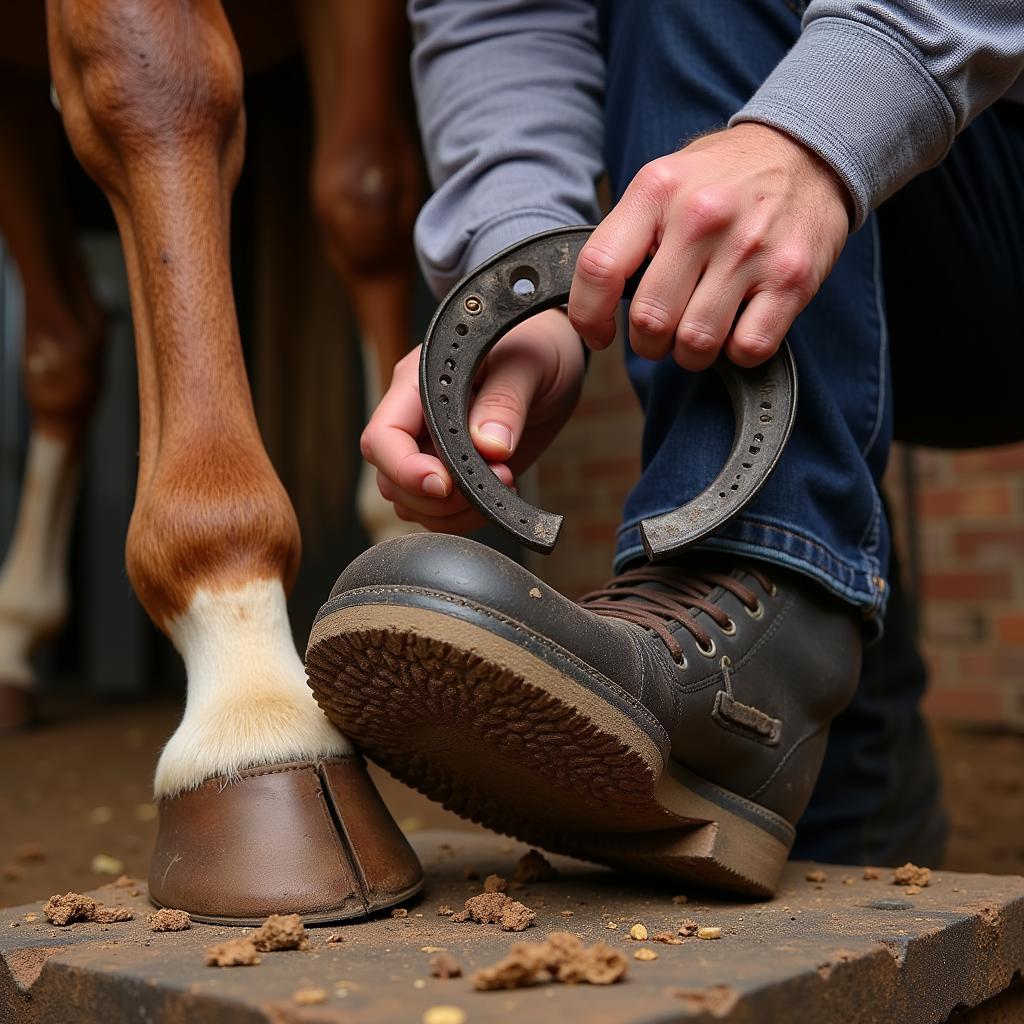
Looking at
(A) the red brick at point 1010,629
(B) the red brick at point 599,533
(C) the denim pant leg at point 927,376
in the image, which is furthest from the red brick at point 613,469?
(C) the denim pant leg at point 927,376

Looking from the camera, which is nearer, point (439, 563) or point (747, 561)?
point (439, 563)

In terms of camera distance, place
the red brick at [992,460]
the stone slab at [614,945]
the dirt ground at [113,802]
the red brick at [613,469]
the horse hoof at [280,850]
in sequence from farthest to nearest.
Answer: the red brick at [613,469] < the red brick at [992,460] < the dirt ground at [113,802] < the horse hoof at [280,850] < the stone slab at [614,945]

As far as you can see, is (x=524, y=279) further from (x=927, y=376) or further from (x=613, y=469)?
(x=613, y=469)

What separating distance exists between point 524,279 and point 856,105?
0.63 feet

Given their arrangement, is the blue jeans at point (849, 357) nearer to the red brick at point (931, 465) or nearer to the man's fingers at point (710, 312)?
the man's fingers at point (710, 312)

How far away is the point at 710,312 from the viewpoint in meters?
0.58

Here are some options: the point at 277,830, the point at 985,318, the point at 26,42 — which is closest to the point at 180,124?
the point at 277,830

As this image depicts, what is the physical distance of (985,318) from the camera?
0.88 m

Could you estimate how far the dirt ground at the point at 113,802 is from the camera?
1.05 m

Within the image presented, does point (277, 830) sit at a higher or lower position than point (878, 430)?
lower

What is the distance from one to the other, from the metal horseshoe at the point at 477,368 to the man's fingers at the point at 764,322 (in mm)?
37

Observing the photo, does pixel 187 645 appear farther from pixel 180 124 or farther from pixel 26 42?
pixel 26 42

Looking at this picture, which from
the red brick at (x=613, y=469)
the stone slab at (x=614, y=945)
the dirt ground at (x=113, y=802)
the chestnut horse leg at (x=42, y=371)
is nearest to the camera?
the stone slab at (x=614, y=945)

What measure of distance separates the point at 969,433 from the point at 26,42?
1222 millimetres
